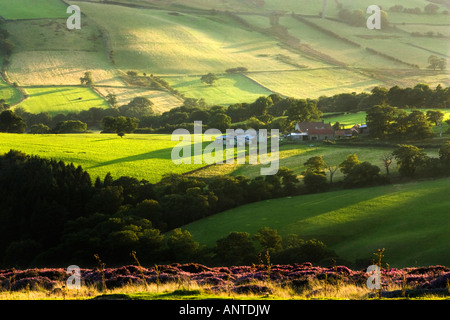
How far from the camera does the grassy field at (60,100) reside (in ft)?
502

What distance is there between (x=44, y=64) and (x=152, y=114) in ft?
195

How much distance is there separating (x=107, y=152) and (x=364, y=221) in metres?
54.5

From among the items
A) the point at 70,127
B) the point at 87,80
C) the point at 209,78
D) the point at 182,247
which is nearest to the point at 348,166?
the point at 182,247

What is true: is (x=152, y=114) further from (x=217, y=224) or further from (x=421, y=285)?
(x=421, y=285)

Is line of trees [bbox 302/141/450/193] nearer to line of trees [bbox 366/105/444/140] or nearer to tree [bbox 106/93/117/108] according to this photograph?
line of trees [bbox 366/105/444/140]

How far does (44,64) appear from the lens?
191 m

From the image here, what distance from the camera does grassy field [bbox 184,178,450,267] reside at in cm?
4766

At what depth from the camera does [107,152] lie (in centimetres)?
9681

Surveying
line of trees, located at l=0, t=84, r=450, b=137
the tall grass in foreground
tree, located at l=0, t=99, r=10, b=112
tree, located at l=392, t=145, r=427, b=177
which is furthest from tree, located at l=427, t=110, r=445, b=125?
tree, located at l=0, t=99, r=10, b=112

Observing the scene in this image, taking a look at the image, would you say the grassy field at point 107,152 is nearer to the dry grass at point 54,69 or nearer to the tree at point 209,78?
the dry grass at point 54,69

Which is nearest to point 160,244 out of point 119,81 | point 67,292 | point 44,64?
point 67,292

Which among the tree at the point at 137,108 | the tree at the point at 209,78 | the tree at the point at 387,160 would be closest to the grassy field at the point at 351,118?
the tree at the point at 387,160

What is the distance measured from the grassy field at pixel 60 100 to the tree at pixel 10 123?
77.8 feet

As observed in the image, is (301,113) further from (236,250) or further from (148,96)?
(236,250)
